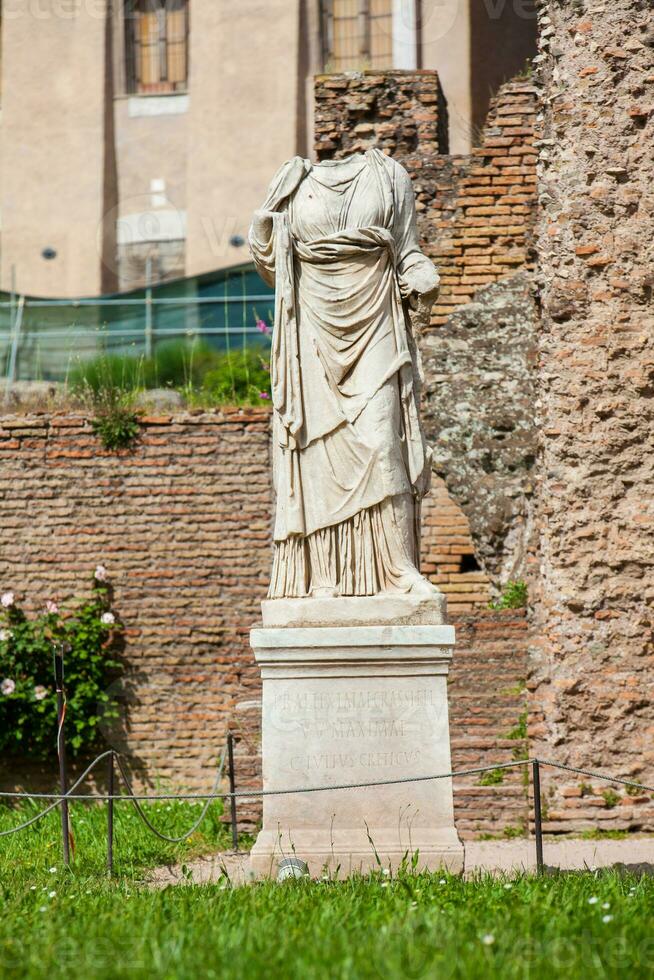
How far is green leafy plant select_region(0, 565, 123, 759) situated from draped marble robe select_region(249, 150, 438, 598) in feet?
17.2

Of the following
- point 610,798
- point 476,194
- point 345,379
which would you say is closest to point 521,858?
point 610,798

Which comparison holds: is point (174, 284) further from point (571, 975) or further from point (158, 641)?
point (571, 975)

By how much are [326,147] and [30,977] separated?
9.70m

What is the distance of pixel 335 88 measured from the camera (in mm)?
13266

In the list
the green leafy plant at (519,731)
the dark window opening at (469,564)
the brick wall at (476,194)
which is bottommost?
the green leafy plant at (519,731)

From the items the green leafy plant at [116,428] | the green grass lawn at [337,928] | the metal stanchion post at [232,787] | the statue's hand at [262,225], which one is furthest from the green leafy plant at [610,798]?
the green leafy plant at [116,428]

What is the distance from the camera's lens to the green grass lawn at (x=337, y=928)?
4.75 metres

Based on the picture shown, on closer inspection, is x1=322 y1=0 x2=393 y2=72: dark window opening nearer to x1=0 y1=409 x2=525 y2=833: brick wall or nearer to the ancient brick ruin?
the ancient brick ruin

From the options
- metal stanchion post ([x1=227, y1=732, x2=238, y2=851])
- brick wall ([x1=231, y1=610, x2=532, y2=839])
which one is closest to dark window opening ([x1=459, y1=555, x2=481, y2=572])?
brick wall ([x1=231, y1=610, x2=532, y2=839])

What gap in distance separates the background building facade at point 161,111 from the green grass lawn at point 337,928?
17129mm

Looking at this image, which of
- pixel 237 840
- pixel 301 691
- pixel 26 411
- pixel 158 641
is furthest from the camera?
pixel 26 411

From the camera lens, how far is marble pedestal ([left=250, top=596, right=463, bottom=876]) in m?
6.59

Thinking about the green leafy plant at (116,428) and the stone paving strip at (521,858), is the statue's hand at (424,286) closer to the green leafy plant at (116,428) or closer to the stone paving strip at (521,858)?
the stone paving strip at (521,858)

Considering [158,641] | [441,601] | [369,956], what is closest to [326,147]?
[158,641]
